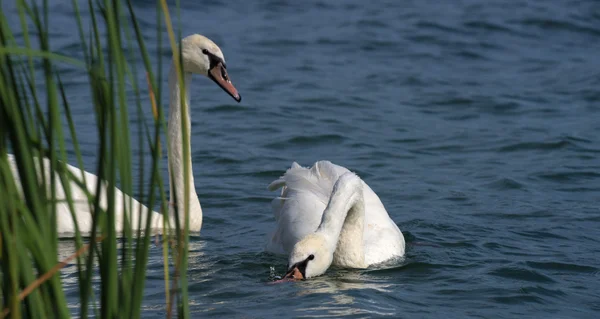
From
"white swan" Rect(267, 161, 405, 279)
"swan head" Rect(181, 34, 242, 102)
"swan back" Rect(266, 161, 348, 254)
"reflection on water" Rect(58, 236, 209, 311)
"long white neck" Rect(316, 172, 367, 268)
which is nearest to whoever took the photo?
"reflection on water" Rect(58, 236, 209, 311)

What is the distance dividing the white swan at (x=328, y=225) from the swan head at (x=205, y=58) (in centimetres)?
81

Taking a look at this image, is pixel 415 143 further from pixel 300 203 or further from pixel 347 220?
pixel 347 220

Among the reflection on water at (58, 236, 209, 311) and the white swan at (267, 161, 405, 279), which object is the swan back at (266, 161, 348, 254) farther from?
the reflection on water at (58, 236, 209, 311)

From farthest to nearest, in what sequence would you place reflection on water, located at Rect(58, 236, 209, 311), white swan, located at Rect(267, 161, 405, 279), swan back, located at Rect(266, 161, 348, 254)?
swan back, located at Rect(266, 161, 348, 254) → white swan, located at Rect(267, 161, 405, 279) → reflection on water, located at Rect(58, 236, 209, 311)

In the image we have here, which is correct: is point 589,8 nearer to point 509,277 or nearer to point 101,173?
point 509,277

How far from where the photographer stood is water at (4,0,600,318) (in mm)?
5625

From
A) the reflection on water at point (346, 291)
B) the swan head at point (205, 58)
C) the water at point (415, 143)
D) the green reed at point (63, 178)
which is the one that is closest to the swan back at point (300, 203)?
the water at point (415, 143)

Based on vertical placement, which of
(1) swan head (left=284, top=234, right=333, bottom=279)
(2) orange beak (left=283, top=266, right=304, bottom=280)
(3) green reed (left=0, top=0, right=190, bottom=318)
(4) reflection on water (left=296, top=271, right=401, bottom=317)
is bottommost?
(4) reflection on water (left=296, top=271, right=401, bottom=317)

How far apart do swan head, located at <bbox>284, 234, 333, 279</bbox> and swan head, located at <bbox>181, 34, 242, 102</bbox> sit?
1.63 metres

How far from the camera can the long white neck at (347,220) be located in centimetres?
589

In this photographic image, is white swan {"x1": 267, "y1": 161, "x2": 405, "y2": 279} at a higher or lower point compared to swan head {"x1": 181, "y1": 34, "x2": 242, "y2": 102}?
lower

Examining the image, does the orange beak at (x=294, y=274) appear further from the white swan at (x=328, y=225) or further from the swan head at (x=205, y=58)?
the swan head at (x=205, y=58)

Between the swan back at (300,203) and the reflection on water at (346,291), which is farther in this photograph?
the swan back at (300,203)

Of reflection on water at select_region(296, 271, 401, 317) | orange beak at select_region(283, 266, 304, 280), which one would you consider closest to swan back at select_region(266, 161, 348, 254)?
reflection on water at select_region(296, 271, 401, 317)
